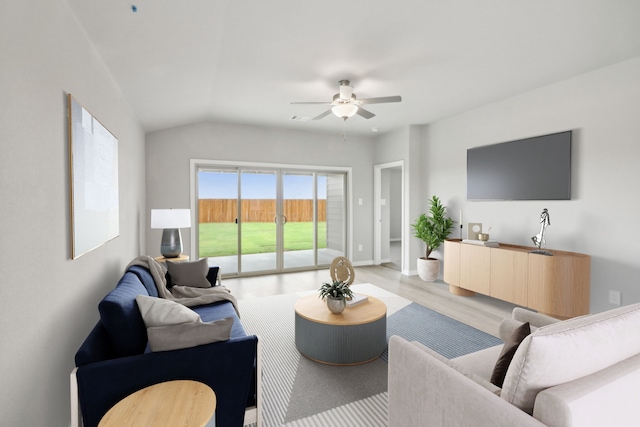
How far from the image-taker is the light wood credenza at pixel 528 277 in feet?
10.8

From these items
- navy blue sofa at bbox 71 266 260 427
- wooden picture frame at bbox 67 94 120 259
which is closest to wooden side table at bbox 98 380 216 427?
navy blue sofa at bbox 71 266 260 427

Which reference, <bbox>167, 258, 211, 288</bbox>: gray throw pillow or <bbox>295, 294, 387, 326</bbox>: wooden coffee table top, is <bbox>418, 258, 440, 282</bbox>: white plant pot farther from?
<bbox>167, 258, 211, 288</bbox>: gray throw pillow

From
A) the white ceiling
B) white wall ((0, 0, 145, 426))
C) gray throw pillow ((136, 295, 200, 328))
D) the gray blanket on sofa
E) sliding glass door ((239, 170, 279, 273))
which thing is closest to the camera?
white wall ((0, 0, 145, 426))

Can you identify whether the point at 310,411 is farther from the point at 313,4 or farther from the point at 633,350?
the point at 313,4

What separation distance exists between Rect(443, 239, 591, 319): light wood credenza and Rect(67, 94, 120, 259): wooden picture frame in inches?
163

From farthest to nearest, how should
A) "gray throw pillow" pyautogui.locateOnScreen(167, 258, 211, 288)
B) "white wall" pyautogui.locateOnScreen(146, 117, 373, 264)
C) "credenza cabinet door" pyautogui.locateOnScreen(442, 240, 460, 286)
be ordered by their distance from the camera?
"white wall" pyautogui.locateOnScreen(146, 117, 373, 264) → "credenza cabinet door" pyautogui.locateOnScreen(442, 240, 460, 286) → "gray throw pillow" pyautogui.locateOnScreen(167, 258, 211, 288)

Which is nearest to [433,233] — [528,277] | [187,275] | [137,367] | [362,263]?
[528,277]

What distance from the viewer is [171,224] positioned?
3963 mm

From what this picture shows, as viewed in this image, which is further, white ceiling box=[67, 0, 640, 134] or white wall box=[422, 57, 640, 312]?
white wall box=[422, 57, 640, 312]

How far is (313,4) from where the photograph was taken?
2186mm

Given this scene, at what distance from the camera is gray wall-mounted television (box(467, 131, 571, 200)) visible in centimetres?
364

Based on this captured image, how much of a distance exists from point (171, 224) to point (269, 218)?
6.82ft

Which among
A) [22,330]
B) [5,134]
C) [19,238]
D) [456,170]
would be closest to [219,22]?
[5,134]

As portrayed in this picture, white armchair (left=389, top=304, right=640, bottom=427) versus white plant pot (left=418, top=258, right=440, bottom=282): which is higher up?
white armchair (left=389, top=304, right=640, bottom=427)
